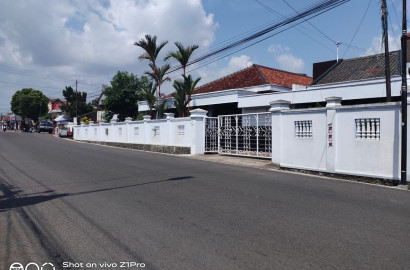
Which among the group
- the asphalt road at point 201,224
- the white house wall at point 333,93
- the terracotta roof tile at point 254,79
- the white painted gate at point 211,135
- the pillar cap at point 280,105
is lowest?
the asphalt road at point 201,224

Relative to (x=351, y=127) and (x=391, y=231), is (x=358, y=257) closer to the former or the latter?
(x=391, y=231)

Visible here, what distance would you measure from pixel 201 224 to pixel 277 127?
826 cm

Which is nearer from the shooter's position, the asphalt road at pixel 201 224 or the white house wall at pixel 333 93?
the asphalt road at pixel 201 224

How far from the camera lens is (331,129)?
10.8 meters

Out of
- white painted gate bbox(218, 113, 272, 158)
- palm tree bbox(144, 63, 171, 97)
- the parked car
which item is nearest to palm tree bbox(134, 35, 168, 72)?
palm tree bbox(144, 63, 171, 97)

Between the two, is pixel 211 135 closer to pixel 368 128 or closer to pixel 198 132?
pixel 198 132

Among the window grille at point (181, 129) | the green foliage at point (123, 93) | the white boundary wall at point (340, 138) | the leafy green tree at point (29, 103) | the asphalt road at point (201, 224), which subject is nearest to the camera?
the asphalt road at point (201, 224)

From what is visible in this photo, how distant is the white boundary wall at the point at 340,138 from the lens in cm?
952

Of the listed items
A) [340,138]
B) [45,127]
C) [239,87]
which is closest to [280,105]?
[340,138]

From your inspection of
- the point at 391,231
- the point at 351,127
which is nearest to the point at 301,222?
the point at 391,231

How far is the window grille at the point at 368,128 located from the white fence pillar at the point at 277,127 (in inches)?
122

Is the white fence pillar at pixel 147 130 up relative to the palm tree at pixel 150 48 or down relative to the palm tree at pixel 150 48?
down

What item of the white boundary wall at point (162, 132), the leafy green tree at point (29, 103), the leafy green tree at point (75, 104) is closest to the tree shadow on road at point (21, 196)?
the white boundary wall at point (162, 132)

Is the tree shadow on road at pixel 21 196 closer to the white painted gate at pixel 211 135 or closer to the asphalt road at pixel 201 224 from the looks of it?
the asphalt road at pixel 201 224
